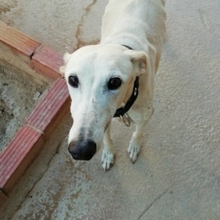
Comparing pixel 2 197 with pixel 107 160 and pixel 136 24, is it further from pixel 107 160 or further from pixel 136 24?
pixel 136 24

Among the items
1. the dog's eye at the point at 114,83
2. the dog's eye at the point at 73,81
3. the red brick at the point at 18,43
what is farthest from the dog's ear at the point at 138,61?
the red brick at the point at 18,43

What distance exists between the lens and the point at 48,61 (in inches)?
105

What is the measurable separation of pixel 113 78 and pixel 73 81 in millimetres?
177

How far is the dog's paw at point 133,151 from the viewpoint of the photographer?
2.57 meters

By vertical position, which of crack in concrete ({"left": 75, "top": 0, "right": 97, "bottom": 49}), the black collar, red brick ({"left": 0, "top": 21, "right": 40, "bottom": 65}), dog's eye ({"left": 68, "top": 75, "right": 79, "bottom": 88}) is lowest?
crack in concrete ({"left": 75, "top": 0, "right": 97, "bottom": 49})

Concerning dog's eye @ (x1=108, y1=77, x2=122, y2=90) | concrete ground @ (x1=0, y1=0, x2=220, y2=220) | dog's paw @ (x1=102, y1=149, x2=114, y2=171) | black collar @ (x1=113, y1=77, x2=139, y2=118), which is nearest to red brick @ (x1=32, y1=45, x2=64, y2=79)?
concrete ground @ (x1=0, y1=0, x2=220, y2=220)

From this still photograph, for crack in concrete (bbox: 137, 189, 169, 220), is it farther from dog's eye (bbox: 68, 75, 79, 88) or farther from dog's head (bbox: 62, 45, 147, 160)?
dog's eye (bbox: 68, 75, 79, 88)

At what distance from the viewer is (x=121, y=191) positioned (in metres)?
2.52

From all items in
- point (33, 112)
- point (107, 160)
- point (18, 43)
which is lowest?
point (107, 160)

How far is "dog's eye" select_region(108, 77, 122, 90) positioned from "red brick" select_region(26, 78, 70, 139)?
933mm

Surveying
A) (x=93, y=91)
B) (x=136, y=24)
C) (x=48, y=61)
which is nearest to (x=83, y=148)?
(x=93, y=91)

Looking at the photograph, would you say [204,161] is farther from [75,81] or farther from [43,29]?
[43,29]

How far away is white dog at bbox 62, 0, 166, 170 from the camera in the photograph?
1662 millimetres

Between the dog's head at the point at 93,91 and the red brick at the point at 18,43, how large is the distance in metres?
1.00
